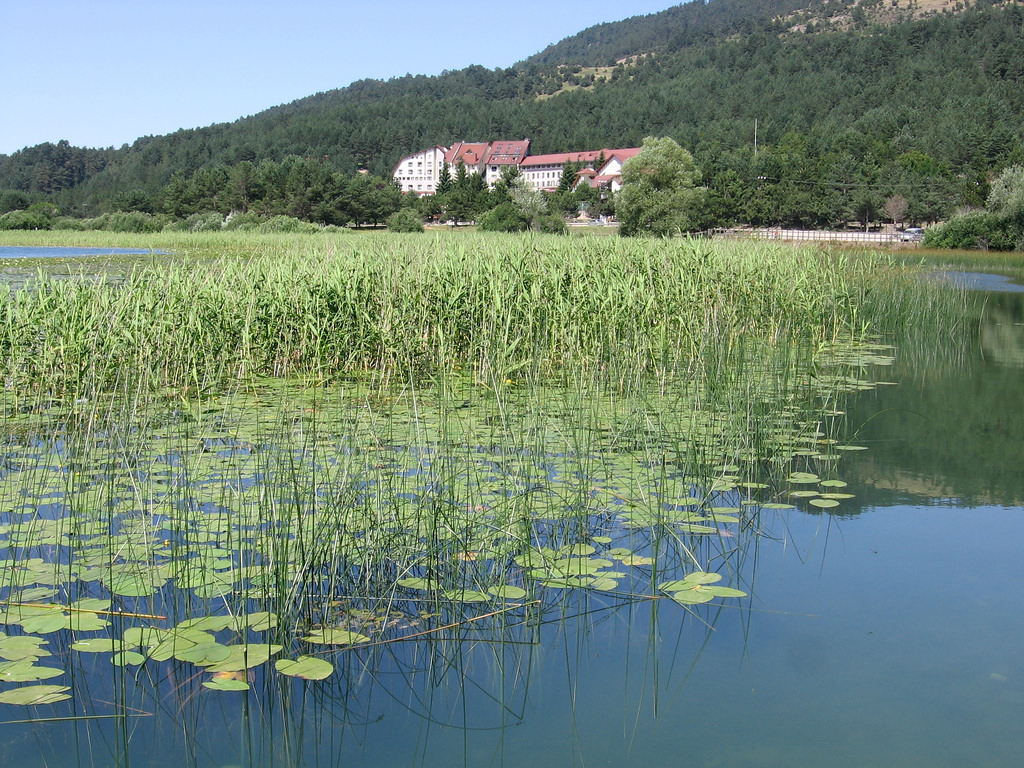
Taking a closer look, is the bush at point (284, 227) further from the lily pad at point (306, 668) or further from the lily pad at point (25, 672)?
the lily pad at point (306, 668)

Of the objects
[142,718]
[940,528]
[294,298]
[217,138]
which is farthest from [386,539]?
[217,138]

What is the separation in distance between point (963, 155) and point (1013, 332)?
59894 mm

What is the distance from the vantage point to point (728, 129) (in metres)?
93.7

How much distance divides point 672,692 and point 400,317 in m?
5.47

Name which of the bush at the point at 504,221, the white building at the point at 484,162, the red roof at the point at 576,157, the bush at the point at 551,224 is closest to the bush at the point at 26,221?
the bush at the point at 504,221

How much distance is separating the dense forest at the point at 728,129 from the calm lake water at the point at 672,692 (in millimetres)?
45972

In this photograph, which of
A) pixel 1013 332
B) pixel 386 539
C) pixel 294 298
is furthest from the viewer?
pixel 1013 332

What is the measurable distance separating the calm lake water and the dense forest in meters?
46.0

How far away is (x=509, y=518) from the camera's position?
3857 millimetres


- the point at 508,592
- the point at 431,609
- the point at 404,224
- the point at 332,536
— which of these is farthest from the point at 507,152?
the point at 431,609

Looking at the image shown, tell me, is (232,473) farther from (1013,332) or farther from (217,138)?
(217,138)

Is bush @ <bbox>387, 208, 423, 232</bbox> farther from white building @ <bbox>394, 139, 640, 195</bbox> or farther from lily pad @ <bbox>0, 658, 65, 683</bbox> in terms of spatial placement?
white building @ <bbox>394, 139, 640, 195</bbox>

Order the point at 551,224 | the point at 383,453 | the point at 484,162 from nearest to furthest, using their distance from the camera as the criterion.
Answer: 1. the point at 383,453
2. the point at 551,224
3. the point at 484,162

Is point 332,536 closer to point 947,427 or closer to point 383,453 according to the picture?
point 383,453
